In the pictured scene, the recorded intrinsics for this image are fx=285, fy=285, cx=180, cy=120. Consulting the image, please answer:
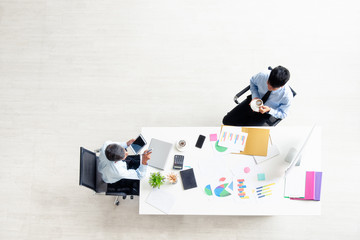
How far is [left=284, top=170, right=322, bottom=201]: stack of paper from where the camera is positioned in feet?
8.52

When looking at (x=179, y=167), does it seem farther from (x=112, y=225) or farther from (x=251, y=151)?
(x=112, y=225)

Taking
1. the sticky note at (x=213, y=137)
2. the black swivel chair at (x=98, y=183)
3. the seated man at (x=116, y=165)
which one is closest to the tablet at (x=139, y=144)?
the seated man at (x=116, y=165)

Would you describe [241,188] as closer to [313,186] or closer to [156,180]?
[313,186]

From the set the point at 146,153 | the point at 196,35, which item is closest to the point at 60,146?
the point at 146,153

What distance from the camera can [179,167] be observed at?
2.67 metres

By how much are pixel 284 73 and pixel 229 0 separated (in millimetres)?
1999

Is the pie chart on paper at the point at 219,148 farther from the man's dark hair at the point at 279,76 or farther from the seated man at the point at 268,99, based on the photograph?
the man's dark hair at the point at 279,76

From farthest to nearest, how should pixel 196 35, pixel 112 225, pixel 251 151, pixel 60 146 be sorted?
pixel 196 35
pixel 60 146
pixel 112 225
pixel 251 151

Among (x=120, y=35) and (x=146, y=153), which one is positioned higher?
(x=120, y=35)

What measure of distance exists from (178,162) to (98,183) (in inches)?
34.9

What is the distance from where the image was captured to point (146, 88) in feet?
12.7

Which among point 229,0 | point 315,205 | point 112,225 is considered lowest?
point 112,225

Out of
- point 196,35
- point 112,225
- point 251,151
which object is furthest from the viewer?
point 196,35

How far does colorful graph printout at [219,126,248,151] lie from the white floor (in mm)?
979
